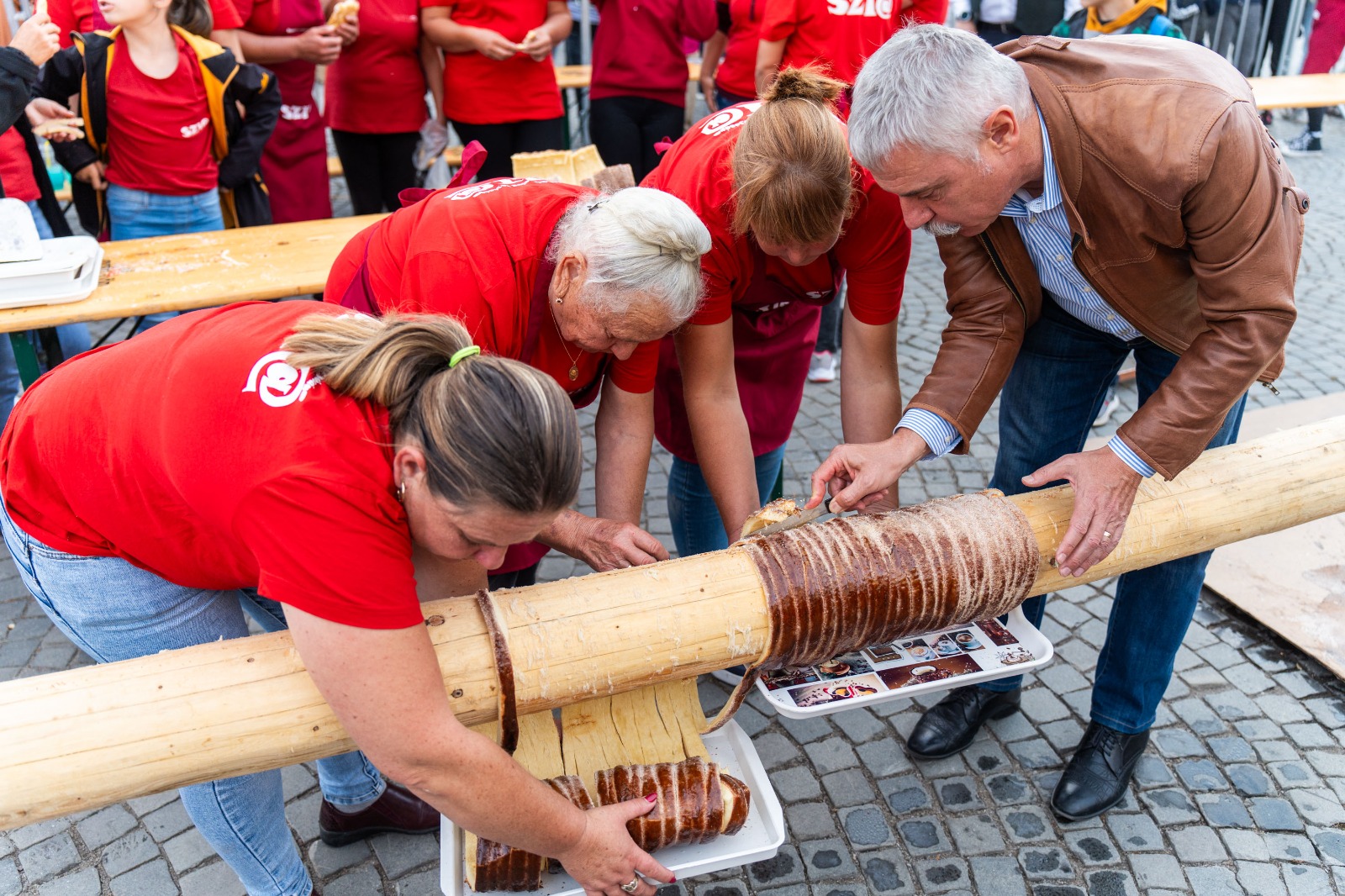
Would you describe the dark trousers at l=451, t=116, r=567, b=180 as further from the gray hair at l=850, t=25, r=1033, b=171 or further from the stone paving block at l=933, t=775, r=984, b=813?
the stone paving block at l=933, t=775, r=984, b=813

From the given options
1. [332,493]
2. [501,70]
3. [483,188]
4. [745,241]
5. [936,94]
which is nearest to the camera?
[332,493]

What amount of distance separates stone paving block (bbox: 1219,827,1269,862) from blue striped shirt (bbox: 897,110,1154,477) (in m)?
1.28

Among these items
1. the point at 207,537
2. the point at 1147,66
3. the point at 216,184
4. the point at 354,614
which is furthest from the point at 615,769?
the point at 216,184

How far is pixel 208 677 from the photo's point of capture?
5.30ft

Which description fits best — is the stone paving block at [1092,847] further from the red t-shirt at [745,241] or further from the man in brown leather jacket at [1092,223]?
the red t-shirt at [745,241]

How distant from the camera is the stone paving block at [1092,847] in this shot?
2.67 metres

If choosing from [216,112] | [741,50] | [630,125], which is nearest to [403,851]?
[216,112]

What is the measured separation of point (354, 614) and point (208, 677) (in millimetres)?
400

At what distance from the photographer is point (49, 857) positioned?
2666 millimetres

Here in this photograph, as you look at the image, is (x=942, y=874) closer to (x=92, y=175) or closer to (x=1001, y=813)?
(x=1001, y=813)

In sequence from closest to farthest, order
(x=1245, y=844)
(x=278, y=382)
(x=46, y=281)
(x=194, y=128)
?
(x=278, y=382), (x=1245, y=844), (x=46, y=281), (x=194, y=128)

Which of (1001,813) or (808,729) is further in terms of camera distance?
(808,729)

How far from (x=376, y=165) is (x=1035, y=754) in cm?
444

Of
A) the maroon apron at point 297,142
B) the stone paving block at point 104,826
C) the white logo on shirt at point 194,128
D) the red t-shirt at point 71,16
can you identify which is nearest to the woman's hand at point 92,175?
the white logo on shirt at point 194,128
